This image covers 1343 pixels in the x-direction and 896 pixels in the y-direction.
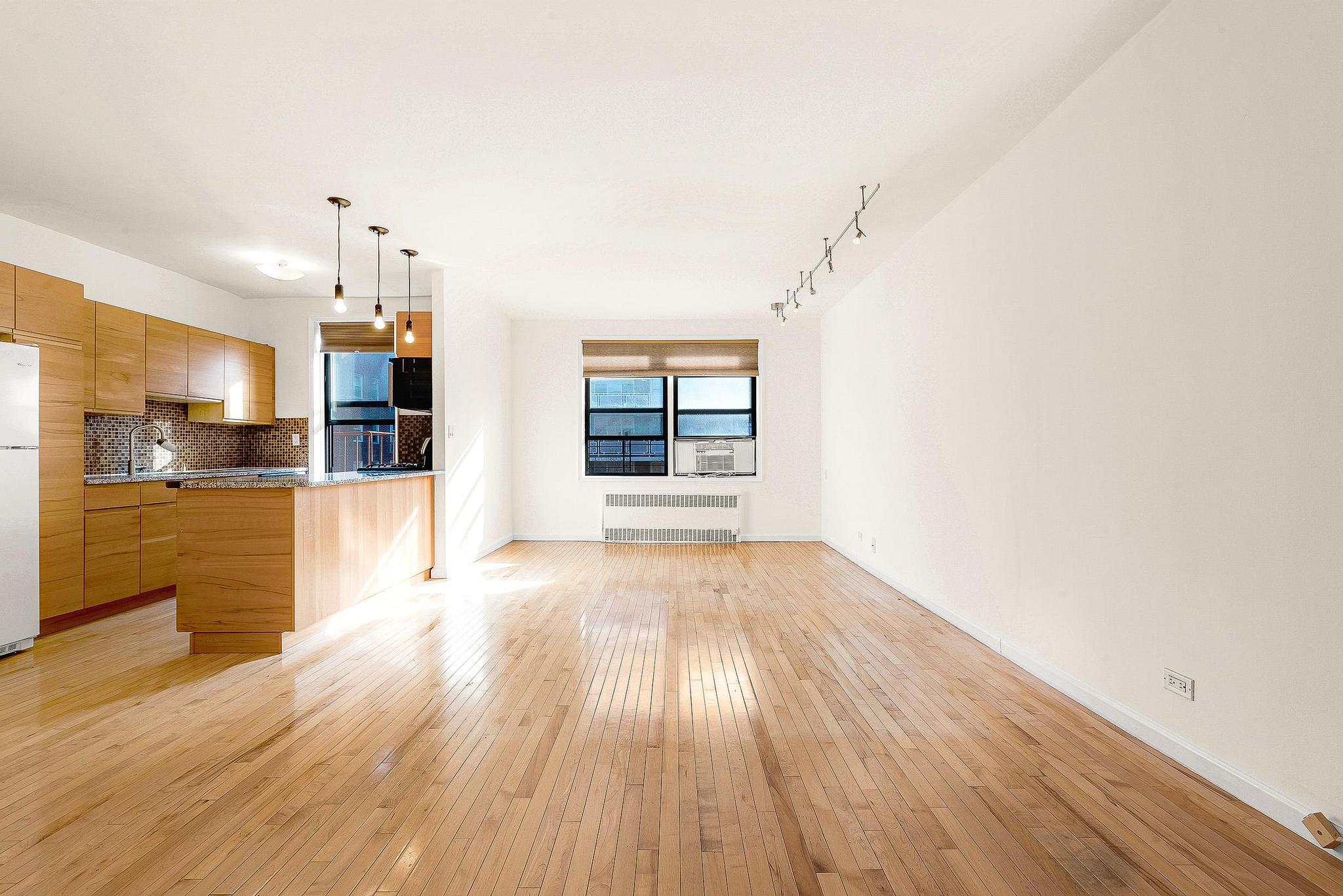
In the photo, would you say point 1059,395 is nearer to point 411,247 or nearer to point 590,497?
point 411,247

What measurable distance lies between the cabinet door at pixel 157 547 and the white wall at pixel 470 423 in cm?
201

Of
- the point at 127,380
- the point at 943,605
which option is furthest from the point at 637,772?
the point at 127,380

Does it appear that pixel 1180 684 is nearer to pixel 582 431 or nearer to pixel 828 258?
pixel 828 258

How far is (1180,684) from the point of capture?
228cm

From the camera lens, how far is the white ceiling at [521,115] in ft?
7.81

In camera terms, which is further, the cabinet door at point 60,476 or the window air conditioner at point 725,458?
the window air conditioner at point 725,458

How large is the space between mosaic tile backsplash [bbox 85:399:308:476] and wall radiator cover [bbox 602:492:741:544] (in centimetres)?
356

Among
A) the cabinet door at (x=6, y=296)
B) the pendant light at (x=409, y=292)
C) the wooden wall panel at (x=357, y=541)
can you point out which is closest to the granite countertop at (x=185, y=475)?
the wooden wall panel at (x=357, y=541)

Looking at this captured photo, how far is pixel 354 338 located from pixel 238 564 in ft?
11.8

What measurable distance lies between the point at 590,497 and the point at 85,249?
5.21 metres

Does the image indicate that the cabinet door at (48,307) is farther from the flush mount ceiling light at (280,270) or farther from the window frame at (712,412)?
the window frame at (712,412)

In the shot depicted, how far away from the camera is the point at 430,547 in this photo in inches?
224

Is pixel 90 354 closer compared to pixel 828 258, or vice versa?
pixel 90 354

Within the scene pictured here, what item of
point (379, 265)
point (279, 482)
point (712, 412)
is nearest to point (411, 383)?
point (379, 265)
